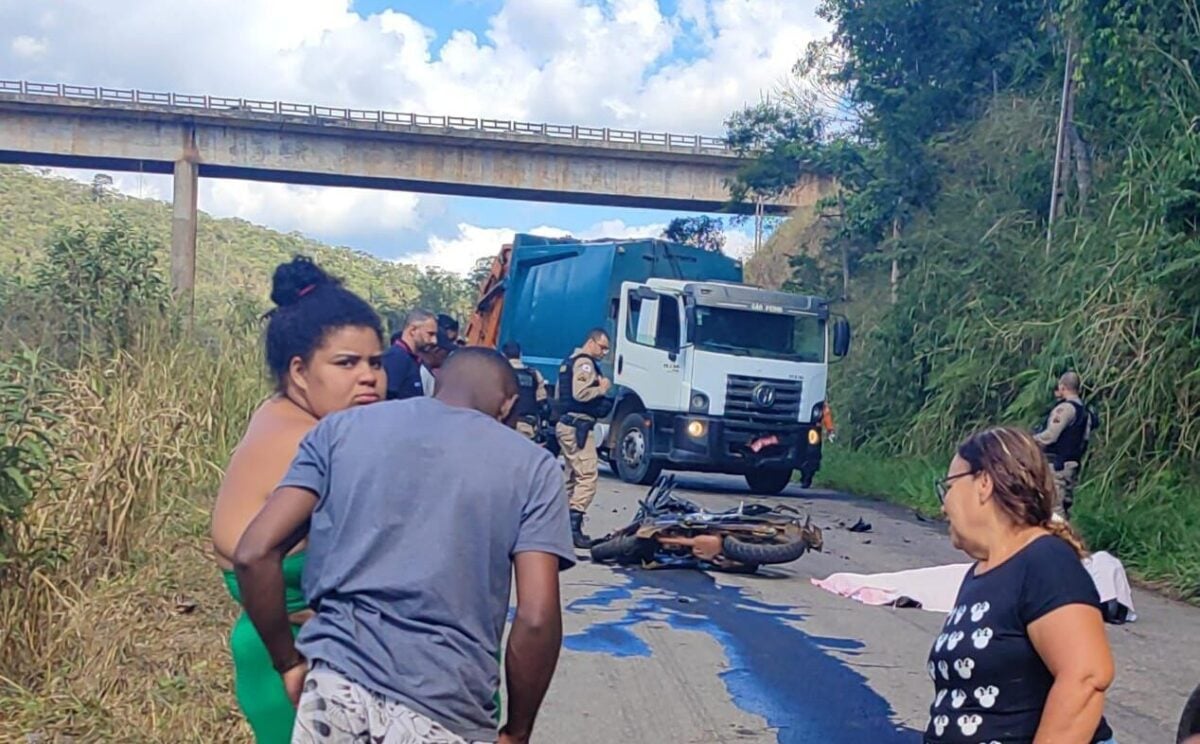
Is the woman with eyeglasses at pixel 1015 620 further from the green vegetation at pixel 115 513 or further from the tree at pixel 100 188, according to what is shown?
the tree at pixel 100 188

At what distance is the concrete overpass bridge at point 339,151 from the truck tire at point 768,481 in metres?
16.8

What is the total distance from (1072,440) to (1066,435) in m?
0.09

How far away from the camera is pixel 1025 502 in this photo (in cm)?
314

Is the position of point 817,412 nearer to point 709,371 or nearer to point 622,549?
point 709,371

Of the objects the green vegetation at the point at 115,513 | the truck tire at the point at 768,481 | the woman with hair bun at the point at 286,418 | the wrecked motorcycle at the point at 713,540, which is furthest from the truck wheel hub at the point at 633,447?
the woman with hair bun at the point at 286,418

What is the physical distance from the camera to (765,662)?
25.1 ft

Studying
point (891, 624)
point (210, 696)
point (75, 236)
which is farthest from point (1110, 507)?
point (75, 236)

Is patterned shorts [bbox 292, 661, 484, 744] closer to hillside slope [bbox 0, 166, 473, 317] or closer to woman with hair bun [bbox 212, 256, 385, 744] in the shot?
woman with hair bun [bbox 212, 256, 385, 744]

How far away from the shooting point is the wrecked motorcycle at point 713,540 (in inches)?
414

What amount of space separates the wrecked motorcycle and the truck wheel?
6.84 m

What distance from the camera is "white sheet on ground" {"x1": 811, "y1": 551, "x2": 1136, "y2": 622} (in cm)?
922

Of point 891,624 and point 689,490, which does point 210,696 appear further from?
point 689,490

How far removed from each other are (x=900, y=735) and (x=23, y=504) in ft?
13.3

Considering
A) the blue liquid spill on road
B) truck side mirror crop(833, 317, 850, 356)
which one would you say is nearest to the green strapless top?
the blue liquid spill on road
